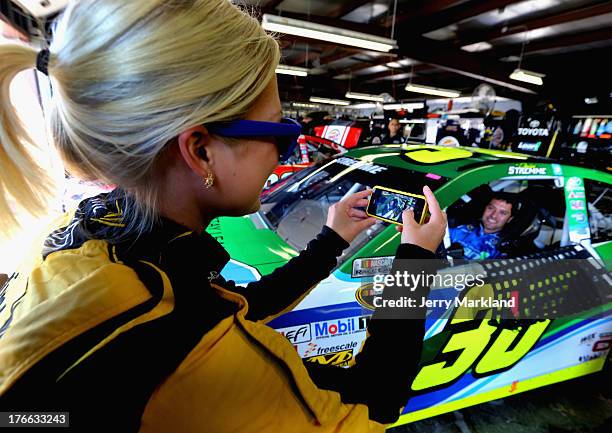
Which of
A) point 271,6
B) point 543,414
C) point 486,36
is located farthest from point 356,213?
point 486,36

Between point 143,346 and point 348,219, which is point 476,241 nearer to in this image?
point 348,219

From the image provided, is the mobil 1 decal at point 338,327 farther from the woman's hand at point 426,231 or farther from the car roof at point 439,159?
the car roof at point 439,159

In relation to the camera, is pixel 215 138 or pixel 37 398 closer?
pixel 37 398

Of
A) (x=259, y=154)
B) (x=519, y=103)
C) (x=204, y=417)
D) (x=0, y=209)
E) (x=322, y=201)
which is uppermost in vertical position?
(x=259, y=154)

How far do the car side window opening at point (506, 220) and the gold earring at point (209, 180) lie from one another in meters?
1.99

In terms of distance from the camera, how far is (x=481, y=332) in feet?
5.82

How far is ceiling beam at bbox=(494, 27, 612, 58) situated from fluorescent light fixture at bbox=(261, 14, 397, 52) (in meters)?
5.14

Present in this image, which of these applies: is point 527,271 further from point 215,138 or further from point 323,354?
point 215,138

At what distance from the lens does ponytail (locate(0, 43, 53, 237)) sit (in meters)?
0.62

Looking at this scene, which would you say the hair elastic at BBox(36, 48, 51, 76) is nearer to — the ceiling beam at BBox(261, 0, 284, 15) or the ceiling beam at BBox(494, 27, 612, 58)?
the ceiling beam at BBox(261, 0, 284, 15)

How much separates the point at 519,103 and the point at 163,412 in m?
16.4

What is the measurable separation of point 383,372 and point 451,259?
1.19m

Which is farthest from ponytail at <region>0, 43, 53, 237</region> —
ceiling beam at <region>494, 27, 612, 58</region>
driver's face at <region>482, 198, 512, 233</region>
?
ceiling beam at <region>494, 27, 612, 58</region>

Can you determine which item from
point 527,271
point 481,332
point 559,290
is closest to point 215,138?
point 481,332
